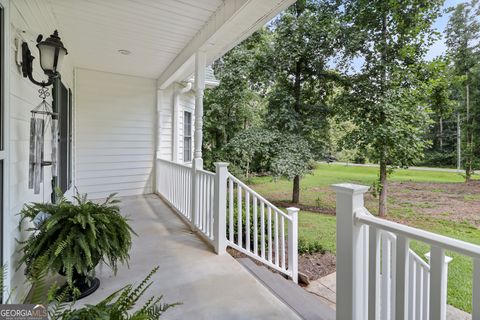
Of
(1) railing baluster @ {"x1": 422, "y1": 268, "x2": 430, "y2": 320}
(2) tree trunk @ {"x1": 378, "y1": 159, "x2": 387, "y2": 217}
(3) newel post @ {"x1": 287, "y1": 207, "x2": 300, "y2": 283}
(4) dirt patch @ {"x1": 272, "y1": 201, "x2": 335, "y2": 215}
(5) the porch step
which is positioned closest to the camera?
(1) railing baluster @ {"x1": 422, "y1": 268, "x2": 430, "y2": 320}

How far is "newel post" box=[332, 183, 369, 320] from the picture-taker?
4.45 feet

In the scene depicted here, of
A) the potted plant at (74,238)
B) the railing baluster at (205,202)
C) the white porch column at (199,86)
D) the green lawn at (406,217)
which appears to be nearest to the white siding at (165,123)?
the white porch column at (199,86)

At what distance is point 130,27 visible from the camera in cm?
339

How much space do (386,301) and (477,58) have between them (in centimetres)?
955

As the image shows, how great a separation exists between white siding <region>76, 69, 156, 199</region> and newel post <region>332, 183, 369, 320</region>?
5.49m

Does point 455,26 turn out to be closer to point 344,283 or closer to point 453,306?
point 453,306

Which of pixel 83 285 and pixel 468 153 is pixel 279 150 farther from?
pixel 468 153

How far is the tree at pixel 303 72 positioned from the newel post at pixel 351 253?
5.59 m

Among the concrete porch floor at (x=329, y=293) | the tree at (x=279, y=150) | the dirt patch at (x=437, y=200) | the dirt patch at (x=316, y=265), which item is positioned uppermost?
the tree at (x=279, y=150)

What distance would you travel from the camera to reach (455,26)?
7.91 meters

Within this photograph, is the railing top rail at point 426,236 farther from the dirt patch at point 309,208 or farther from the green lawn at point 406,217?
the dirt patch at point 309,208

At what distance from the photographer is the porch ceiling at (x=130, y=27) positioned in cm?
285

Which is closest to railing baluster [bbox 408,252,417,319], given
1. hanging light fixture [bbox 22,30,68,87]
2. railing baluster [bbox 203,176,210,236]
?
railing baluster [bbox 203,176,210,236]

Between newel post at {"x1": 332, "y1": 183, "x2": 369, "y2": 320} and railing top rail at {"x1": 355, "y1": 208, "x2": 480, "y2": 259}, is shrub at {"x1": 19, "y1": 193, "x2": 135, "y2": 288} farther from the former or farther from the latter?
railing top rail at {"x1": 355, "y1": 208, "x2": 480, "y2": 259}
